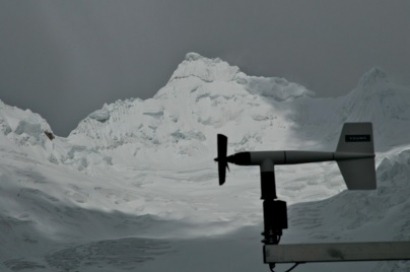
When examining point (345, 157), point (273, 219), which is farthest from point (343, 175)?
point (273, 219)

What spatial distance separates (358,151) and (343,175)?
0.61 m

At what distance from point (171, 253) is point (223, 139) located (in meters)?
159

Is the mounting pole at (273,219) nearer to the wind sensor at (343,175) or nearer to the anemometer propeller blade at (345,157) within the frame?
the wind sensor at (343,175)

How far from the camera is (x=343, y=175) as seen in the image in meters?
13.8

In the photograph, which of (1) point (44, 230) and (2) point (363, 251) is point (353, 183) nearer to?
(2) point (363, 251)

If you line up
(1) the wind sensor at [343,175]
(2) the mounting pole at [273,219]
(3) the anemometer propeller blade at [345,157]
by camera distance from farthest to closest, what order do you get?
1. (3) the anemometer propeller blade at [345,157]
2. (2) the mounting pole at [273,219]
3. (1) the wind sensor at [343,175]

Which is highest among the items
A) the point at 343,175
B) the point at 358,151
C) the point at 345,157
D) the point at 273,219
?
the point at 358,151

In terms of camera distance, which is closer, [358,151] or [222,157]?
[222,157]

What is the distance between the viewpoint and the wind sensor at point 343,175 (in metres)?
12.7

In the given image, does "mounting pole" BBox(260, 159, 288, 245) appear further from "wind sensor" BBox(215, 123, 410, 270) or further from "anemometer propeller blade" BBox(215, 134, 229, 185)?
"anemometer propeller blade" BBox(215, 134, 229, 185)

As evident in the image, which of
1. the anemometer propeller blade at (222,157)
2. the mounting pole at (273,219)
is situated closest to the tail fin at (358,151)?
the mounting pole at (273,219)

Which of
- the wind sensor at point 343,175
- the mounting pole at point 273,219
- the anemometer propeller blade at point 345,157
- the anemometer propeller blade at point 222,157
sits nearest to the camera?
the wind sensor at point 343,175

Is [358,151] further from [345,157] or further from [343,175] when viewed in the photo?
[343,175]

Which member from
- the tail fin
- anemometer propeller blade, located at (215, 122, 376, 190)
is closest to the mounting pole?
anemometer propeller blade, located at (215, 122, 376, 190)
